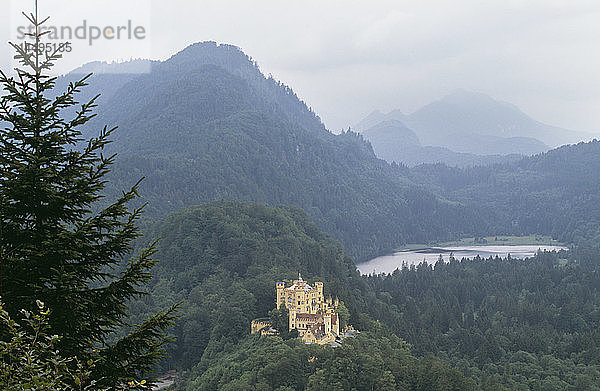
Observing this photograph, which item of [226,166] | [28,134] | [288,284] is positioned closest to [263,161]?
[226,166]

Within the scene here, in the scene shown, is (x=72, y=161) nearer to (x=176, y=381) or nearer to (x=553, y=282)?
(x=176, y=381)

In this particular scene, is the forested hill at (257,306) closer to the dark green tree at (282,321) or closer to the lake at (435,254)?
the dark green tree at (282,321)

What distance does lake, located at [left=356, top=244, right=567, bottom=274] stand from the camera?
166125 millimetres

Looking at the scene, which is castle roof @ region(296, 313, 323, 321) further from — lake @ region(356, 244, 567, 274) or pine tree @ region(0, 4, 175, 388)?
lake @ region(356, 244, 567, 274)

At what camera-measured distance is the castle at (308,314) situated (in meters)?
49.6

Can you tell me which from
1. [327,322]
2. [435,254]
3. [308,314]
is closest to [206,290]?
[308,314]

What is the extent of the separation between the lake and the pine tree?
483ft

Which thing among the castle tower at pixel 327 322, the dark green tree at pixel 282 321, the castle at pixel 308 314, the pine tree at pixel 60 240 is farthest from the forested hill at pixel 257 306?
the pine tree at pixel 60 240

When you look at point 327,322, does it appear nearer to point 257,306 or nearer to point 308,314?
point 308,314

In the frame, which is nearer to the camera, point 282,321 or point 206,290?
point 282,321

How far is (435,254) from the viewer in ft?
615

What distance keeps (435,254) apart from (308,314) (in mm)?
142115

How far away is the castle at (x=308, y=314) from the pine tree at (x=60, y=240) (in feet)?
133

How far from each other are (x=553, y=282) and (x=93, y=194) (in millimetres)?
116219
